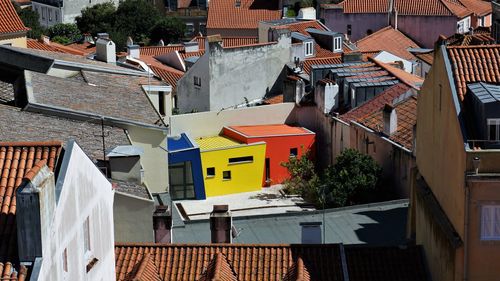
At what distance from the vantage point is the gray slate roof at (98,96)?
121 ft

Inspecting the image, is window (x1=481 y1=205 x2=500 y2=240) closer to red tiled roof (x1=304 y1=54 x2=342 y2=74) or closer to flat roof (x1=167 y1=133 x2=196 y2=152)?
flat roof (x1=167 y1=133 x2=196 y2=152)

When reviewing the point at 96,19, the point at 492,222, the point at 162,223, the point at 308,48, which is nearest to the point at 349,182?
the point at 162,223

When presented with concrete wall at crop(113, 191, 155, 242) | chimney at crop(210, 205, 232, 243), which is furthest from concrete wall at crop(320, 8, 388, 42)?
concrete wall at crop(113, 191, 155, 242)

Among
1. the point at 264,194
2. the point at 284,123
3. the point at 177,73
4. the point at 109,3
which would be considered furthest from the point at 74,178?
the point at 109,3

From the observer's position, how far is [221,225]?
30.8m

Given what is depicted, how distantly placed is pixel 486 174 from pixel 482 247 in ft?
5.16

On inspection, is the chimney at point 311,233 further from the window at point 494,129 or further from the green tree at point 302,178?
the green tree at point 302,178

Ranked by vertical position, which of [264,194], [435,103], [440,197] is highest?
[435,103]

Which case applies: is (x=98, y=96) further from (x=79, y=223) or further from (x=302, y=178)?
(x=79, y=223)

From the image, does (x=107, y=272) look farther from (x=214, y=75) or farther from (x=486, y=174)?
(x=214, y=75)

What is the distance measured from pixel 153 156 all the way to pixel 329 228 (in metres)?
5.97

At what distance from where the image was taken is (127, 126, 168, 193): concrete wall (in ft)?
121

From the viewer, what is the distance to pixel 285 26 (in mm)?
68188

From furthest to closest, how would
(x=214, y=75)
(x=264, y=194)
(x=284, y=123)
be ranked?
(x=214, y=75)
(x=284, y=123)
(x=264, y=194)
